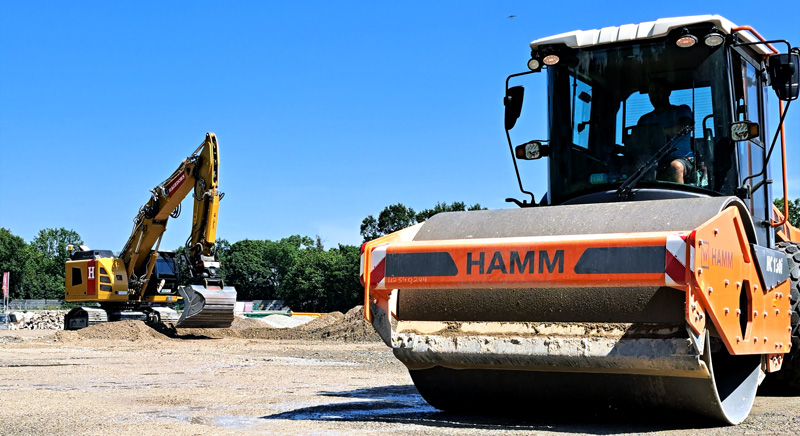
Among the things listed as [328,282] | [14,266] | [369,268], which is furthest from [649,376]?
[14,266]

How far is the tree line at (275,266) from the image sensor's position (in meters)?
75.1

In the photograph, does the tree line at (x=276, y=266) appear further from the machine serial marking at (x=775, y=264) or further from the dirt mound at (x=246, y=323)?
the machine serial marking at (x=775, y=264)

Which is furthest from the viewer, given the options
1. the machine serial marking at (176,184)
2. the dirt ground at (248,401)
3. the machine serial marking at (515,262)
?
the machine serial marking at (176,184)

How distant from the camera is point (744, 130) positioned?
7.05 metres

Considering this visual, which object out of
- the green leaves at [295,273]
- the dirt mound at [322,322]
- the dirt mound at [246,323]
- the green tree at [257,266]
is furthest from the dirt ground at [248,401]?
the green tree at [257,266]

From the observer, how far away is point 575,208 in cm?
648

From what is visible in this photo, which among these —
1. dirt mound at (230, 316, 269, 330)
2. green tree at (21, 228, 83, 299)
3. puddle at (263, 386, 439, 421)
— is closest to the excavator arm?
dirt mound at (230, 316, 269, 330)

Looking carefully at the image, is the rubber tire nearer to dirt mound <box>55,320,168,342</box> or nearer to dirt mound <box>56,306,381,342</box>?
dirt mound <box>56,306,381,342</box>

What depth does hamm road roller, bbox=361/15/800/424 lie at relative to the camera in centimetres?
568

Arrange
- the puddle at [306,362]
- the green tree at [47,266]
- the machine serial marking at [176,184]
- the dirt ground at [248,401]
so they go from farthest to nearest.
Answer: the green tree at [47,266] → the machine serial marking at [176,184] → the puddle at [306,362] → the dirt ground at [248,401]

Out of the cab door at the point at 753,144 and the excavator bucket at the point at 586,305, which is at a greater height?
the cab door at the point at 753,144

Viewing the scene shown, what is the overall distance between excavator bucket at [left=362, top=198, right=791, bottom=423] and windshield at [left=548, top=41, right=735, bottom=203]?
0.98 meters

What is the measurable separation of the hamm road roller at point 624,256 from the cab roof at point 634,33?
0.6 inches


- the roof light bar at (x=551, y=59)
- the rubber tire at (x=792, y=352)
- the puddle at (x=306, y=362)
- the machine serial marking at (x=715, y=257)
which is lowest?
the puddle at (x=306, y=362)
